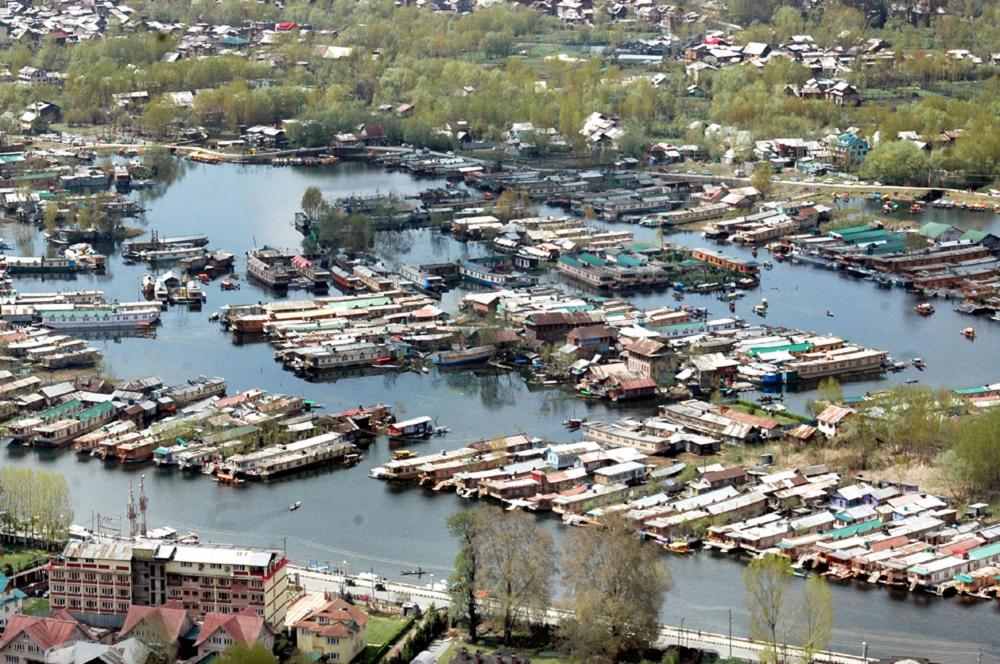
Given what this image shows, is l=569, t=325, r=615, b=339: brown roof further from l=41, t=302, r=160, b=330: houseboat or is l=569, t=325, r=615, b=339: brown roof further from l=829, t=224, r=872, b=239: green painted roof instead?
l=829, t=224, r=872, b=239: green painted roof

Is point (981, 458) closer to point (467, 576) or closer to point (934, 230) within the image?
point (467, 576)

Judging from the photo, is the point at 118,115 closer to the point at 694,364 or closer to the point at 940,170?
the point at 940,170

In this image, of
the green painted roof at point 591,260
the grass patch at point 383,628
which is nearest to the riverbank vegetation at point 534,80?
the green painted roof at point 591,260

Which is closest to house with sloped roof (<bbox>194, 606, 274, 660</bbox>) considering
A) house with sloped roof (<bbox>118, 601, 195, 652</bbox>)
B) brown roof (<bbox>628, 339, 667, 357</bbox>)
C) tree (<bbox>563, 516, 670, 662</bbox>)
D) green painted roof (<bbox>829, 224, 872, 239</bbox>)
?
house with sloped roof (<bbox>118, 601, 195, 652</bbox>)

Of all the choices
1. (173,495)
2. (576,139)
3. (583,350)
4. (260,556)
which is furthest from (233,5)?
(260,556)

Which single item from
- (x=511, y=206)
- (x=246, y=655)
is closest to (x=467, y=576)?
(x=246, y=655)
